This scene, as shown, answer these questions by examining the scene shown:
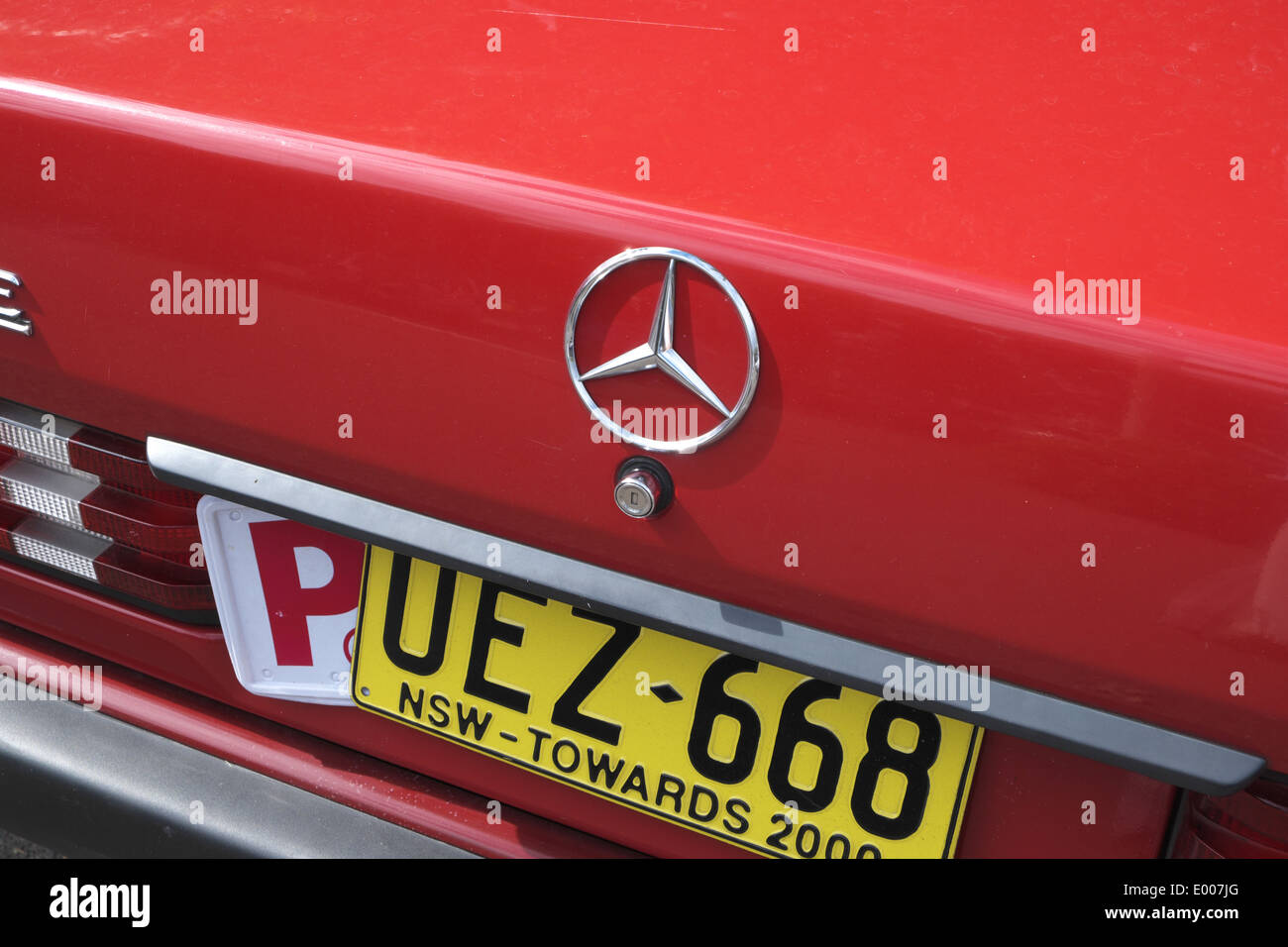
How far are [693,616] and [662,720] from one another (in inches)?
7.8

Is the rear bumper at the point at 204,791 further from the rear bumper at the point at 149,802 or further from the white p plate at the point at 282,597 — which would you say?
the white p plate at the point at 282,597

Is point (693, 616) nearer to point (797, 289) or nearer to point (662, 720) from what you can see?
point (662, 720)

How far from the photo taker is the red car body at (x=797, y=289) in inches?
43.5

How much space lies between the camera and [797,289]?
115 cm

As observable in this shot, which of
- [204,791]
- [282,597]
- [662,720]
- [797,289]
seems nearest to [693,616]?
[662,720]

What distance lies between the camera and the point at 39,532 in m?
1.77

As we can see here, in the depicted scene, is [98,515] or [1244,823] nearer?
[1244,823]

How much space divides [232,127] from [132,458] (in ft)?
1.68

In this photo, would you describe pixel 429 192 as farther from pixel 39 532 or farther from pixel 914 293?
pixel 39 532

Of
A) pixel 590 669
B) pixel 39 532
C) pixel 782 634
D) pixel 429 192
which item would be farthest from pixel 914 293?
pixel 39 532

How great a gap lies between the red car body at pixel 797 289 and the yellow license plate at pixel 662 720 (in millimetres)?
72

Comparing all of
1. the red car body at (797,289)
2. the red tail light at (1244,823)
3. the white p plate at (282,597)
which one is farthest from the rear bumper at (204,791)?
the red tail light at (1244,823)

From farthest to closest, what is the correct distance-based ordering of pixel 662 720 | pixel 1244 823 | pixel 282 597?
pixel 282 597, pixel 662 720, pixel 1244 823

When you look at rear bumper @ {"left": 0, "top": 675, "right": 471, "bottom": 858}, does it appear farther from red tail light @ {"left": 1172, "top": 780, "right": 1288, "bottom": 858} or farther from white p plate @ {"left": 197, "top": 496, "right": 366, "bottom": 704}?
red tail light @ {"left": 1172, "top": 780, "right": 1288, "bottom": 858}
